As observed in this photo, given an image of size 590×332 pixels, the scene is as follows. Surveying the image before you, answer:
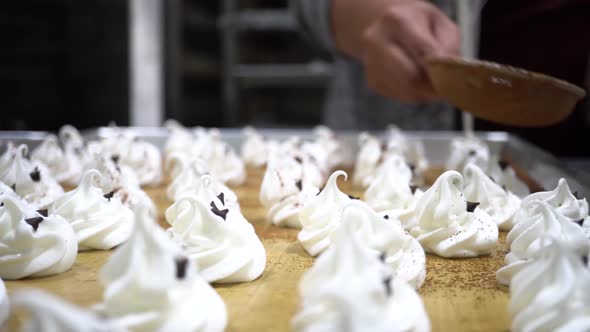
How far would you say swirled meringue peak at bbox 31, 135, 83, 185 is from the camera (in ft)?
10.9

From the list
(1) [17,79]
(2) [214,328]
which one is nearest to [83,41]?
(1) [17,79]

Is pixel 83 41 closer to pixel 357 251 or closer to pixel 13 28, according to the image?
pixel 13 28

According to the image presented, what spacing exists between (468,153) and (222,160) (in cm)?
126

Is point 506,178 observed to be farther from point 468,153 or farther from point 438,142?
point 438,142

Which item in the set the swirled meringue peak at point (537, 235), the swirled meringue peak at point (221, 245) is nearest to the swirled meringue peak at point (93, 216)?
the swirled meringue peak at point (221, 245)

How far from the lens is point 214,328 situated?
1540 millimetres

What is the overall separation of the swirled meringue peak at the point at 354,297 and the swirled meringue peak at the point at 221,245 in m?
0.47

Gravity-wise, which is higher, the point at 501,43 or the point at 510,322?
the point at 501,43

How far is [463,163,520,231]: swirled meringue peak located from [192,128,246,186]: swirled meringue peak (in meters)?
1.27

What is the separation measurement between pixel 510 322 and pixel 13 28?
11.2 feet

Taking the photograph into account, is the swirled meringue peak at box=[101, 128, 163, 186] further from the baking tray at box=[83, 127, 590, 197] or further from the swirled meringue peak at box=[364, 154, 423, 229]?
the swirled meringue peak at box=[364, 154, 423, 229]

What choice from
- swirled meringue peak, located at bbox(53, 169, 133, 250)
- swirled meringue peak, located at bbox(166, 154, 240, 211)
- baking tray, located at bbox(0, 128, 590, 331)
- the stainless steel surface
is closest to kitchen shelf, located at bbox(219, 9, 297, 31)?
the stainless steel surface

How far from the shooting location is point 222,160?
3.57 metres

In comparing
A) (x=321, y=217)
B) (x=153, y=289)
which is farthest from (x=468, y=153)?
(x=153, y=289)
